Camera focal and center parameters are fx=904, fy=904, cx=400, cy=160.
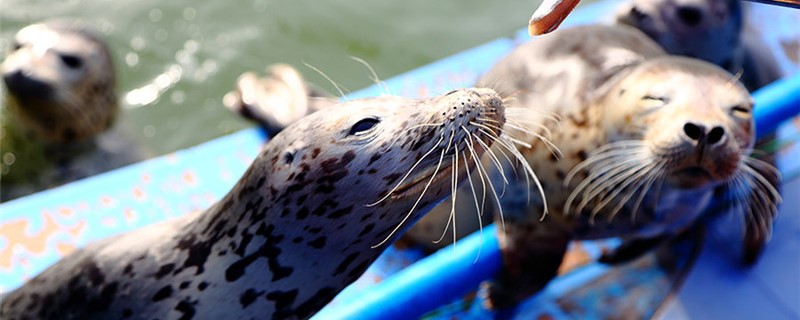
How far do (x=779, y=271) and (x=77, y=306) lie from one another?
2.68 meters

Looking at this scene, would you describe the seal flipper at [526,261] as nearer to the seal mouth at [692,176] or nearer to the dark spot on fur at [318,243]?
the seal mouth at [692,176]

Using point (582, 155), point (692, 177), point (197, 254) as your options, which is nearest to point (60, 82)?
point (197, 254)

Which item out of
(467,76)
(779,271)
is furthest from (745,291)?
(467,76)

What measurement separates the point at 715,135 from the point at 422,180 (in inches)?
43.2

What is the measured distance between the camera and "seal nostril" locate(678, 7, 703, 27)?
3.82m

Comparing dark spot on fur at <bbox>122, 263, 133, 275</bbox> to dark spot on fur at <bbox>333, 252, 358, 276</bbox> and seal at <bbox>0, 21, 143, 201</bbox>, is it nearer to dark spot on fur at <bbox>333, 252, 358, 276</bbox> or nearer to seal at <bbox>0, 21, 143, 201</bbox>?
dark spot on fur at <bbox>333, 252, 358, 276</bbox>

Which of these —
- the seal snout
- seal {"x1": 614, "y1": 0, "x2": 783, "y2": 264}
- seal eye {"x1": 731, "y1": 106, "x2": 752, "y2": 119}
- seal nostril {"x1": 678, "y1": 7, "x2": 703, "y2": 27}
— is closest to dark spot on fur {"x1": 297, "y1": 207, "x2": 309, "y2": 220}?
seal eye {"x1": 731, "y1": 106, "x2": 752, "y2": 119}

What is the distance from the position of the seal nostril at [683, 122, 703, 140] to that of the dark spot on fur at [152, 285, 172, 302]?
1.53m

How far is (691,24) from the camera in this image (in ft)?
12.6

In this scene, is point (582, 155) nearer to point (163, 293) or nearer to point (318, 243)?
point (318, 243)

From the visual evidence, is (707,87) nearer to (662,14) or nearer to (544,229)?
(544,229)

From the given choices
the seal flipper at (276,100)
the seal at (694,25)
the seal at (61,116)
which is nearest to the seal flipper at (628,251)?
the seal at (694,25)

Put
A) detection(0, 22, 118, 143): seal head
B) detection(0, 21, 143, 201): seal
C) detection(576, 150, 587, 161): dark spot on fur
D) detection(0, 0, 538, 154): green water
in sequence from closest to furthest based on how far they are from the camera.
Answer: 1. detection(576, 150, 587, 161): dark spot on fur
2. detection(0, 22, 118, 143): seal head
3. detection(0, 21, 143, 201): seal
4. detection(0, 0, 538, 154): green water

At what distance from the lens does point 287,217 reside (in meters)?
2.03
